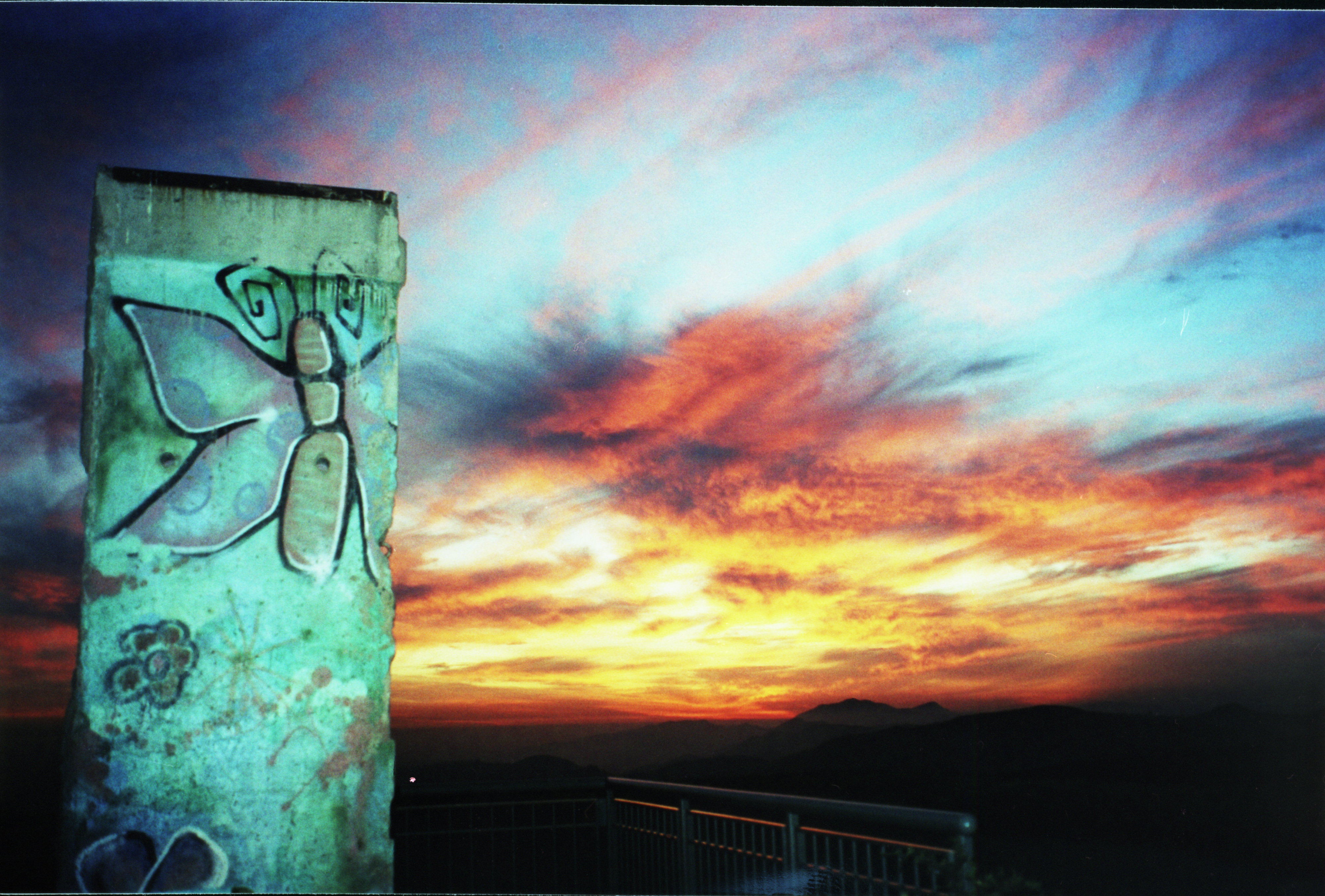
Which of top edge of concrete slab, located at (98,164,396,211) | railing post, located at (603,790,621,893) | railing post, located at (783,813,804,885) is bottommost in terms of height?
railing post, located at (603,790,621,893)

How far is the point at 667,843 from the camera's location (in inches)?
242

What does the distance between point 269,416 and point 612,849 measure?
3944mm

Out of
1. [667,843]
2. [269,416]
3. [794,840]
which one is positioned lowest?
[667,843]

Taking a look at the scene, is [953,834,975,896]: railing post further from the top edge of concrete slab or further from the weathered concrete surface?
the top edge of concrete slab

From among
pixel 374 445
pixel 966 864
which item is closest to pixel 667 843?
pixel 966 864

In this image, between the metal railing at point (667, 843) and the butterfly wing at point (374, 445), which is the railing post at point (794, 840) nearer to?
the metal railing at point (667, 843)

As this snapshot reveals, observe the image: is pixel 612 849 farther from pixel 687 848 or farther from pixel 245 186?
pixel 245 186

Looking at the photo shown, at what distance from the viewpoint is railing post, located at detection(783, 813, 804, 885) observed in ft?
15.9

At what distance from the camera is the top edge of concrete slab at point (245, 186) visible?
4.85m

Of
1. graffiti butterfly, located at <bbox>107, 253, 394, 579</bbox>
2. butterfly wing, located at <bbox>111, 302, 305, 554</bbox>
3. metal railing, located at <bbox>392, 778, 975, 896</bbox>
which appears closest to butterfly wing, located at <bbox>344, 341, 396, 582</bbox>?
graffiti butterfly, located at <bbox>107, 253, 394, 579</bbox>

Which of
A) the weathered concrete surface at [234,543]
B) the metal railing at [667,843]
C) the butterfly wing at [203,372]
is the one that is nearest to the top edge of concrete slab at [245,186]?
the weathered concrete surface at [234,543]

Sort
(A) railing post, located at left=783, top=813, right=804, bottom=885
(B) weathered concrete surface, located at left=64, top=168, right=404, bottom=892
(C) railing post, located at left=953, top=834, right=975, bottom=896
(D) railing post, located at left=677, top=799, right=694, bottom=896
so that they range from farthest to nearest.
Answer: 1. (D) railing post, located at left=677, top=799, right=694, bottom=896
2. (A) railing post, located at left=783, top=813, right=804, bottom=885
3. (B) weathered concrete surface, located at left=64, top=168, right=404, bottom=892
4. (C) railing post, located at left=953, top=834, right=975, bottom=896

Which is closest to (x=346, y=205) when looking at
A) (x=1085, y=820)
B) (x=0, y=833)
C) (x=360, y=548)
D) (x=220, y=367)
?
(x=220, y=367)

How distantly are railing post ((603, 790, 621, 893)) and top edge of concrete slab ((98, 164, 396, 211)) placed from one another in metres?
4.42
